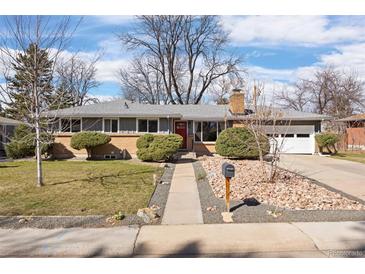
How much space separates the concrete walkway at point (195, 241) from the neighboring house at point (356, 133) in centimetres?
2651

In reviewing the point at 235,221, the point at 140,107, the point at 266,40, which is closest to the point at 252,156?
the point at 266,40

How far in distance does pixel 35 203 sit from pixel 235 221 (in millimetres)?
4729

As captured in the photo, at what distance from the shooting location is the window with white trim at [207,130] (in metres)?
20.5

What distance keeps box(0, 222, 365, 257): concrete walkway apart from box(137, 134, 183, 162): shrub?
32.5ft

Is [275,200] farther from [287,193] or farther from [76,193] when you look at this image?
[76,193]

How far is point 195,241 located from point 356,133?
1211 inches

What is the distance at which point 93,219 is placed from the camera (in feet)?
18.9

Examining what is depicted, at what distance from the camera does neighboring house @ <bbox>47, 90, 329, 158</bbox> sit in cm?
1816

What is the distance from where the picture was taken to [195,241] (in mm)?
4656

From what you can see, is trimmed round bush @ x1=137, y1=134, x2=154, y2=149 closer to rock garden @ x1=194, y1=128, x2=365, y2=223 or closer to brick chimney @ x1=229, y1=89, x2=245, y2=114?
rock garden @ x1=194, y1=128, x2=365, y2=223

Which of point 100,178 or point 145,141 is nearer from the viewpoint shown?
point 100,178

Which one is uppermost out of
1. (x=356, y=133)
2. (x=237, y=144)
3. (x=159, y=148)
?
(x=356, y=133)

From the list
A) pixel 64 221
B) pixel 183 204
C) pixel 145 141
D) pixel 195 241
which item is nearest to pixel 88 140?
pixel 145 141

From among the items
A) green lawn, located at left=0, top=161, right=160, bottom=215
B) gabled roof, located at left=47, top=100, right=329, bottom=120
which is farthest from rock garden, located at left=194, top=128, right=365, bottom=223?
gabled roof, located at left=47, top=100, right=329, bottom=120
